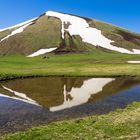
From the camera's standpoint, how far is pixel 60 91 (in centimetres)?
6850

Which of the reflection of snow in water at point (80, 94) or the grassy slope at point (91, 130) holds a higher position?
the reflection of snow in water at point (80, 94)

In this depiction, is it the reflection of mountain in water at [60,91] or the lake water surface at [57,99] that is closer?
the lake water surface at [57,99]

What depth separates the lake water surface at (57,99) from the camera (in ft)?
143

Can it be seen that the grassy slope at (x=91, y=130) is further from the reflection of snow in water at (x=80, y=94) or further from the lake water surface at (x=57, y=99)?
the reflection of snow in water at (x=80, y=94)

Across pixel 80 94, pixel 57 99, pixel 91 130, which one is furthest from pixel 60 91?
pixel 91 130

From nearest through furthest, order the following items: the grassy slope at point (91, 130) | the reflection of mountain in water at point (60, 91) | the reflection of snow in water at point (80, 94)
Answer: the grassy slope at point (91, 130), the reflection of snow in water at point (80, 94), the reflection of mountain in water at point (60, 91)

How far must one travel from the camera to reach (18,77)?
90875 mm

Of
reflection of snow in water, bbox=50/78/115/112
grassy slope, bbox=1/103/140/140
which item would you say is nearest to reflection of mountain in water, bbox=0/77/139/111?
reflection of snow in water, bbox=50/78/115/112

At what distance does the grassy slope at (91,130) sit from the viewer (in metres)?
31.6

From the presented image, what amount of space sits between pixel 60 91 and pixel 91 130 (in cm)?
3509

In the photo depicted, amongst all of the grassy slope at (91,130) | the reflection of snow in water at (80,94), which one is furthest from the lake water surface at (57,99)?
the grassy slope at (91,130)

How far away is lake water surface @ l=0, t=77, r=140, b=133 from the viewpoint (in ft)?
143

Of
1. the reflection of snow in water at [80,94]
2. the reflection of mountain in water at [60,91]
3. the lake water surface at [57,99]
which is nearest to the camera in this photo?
the lake water surface at [57,99]

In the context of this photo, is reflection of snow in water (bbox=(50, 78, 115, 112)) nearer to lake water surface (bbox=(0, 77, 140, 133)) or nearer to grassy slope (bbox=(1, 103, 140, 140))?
lake water surface (bbox=(0, 77, 140, 133))
